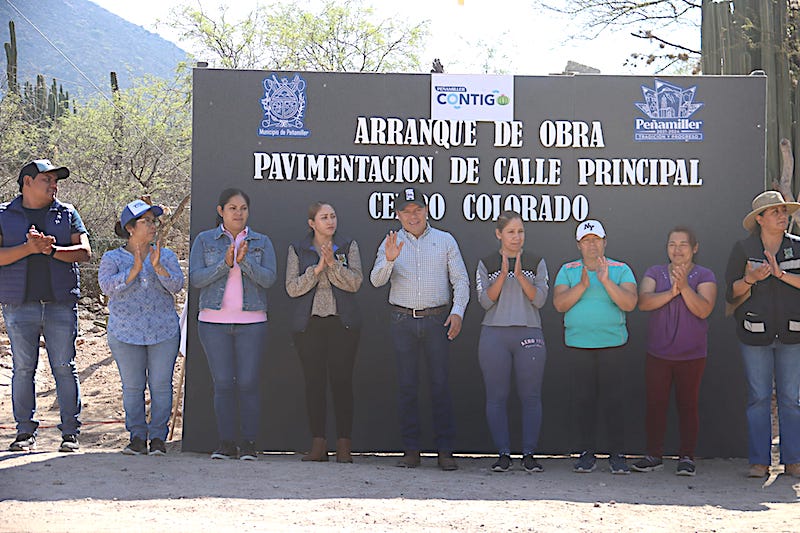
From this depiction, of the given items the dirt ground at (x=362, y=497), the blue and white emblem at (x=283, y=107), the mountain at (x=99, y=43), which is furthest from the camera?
the mountain at (x=99, y=43)

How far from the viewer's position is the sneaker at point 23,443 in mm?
6434

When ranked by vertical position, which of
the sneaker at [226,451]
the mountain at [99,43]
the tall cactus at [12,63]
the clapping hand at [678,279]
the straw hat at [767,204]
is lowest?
the sneaker at [226,451]

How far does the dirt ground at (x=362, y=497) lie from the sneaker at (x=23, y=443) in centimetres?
14

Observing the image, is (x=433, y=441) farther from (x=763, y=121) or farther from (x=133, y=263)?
(x=763, y=121)

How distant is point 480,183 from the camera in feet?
23.6

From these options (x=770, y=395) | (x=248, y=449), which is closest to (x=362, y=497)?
(x=248, y=449)

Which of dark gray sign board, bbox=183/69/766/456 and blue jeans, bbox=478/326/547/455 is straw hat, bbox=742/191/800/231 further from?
blue jeans, bbox=478/326/547/455

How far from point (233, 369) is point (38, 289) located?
131 centimetres

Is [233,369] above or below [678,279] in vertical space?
below

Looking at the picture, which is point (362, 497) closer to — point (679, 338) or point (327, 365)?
point (327, 365)

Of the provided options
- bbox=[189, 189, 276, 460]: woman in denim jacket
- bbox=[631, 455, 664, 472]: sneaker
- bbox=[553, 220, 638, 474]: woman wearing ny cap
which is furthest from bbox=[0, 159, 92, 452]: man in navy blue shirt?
bbox=[631, 455, 664, 472]: sneaker

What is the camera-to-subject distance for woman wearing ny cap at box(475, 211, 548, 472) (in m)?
Answer: 6.45

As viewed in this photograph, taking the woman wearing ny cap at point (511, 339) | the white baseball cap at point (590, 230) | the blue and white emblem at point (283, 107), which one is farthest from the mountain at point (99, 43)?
the white baseball cap at point (590, 230)

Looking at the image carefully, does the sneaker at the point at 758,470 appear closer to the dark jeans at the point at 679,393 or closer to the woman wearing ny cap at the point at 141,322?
the dark jeans at the point at 679,393
